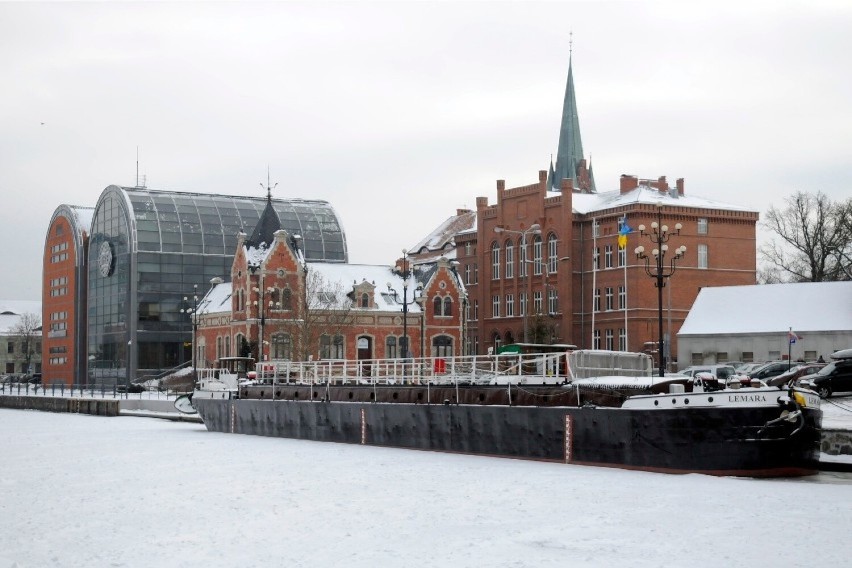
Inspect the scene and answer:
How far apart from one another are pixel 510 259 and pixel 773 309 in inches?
1201

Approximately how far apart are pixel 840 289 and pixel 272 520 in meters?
56.7

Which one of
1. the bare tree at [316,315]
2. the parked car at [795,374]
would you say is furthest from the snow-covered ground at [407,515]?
the bare tree at [316,315]

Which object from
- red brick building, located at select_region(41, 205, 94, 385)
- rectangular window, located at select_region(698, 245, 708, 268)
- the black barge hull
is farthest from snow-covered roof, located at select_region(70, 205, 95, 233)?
the black barge hull

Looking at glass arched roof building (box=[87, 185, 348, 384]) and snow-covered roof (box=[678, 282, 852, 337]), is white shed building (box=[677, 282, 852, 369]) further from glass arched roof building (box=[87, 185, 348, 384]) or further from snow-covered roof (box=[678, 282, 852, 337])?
glass arched roof building (box=[87, 185, 348, 384])

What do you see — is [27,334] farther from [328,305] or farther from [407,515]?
[407,515]

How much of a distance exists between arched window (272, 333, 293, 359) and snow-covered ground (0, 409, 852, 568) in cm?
5195

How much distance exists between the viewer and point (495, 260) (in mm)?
101312

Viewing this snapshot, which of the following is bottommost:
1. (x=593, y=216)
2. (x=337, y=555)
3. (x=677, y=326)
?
(x=337, y=555)

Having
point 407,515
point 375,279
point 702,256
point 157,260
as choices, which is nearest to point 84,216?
point 157,260

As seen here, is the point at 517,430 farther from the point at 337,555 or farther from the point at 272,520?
the point at 337,555

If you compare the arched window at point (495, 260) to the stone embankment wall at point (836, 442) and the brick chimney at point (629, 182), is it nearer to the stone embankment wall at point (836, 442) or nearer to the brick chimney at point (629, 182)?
the brick chimney at point (629, 182)

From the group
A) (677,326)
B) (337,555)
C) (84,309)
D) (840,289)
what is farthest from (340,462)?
(84,309)

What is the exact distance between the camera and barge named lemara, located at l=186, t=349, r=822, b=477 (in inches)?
1032

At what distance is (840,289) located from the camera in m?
70.6
